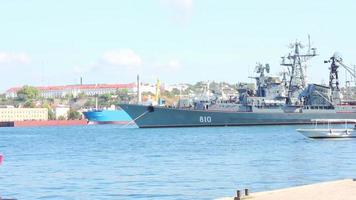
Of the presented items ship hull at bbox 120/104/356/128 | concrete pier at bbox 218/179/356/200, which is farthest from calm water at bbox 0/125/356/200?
ship hull at bbox 120/104/356/128

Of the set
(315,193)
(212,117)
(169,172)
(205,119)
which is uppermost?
(212,117)

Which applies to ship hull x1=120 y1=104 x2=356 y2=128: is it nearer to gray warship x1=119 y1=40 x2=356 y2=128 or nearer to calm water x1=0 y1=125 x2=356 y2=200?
gray warship x1=119 y1=40 x2=356 y2=128

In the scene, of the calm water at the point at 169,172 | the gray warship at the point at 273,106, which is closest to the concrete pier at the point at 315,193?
the calm water at the point at 169,172

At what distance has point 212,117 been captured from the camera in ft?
441

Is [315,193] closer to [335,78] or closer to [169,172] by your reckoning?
[169,172]

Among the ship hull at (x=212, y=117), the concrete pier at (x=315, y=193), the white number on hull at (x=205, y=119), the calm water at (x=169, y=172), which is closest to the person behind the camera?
the concrete pier at (x=315, y=193)

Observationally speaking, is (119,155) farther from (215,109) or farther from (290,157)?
(215,109)

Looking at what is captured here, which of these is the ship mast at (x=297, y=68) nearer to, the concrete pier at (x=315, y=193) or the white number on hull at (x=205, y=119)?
the white number on hull at (x=205, y=119)

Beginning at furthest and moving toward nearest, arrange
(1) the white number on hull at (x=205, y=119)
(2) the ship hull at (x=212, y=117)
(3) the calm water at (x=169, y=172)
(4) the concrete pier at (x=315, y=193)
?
(1) the white number on hull at (x=205, y=119), (2) the ship hull at (x=212, y=117), (3) the calm water at (x=169, y=172), (4) the concrete pier at (x=315, y=193)

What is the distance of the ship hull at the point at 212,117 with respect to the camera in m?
130

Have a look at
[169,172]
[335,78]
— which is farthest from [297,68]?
[169,172]

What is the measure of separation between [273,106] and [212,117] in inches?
376

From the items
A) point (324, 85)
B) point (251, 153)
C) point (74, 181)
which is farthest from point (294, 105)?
point (74, 181)

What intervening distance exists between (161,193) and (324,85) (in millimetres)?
103580
